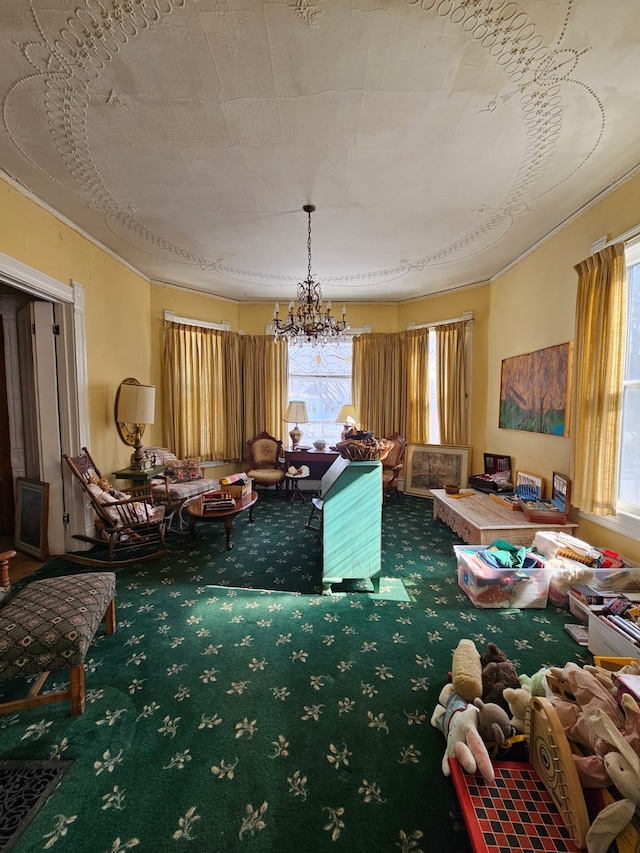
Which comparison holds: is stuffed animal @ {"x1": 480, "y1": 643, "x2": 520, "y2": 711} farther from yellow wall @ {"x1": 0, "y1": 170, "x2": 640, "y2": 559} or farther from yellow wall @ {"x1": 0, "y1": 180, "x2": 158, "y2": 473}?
yellow wall @ {"x1": 0, "y1": 180, "x2": 158, "y2": 473}

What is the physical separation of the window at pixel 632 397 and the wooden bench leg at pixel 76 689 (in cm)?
390

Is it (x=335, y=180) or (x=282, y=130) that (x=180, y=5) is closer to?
(x=282, y=130)

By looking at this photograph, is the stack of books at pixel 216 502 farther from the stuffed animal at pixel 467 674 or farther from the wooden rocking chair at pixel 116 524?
the stuffed animal at pixel 467 674

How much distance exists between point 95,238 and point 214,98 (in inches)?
102

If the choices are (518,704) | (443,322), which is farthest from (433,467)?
(518,704)

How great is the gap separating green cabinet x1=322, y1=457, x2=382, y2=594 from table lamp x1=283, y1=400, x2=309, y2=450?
3018 mm

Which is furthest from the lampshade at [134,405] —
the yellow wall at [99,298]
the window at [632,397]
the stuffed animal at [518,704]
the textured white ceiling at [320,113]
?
the window at [632,397]

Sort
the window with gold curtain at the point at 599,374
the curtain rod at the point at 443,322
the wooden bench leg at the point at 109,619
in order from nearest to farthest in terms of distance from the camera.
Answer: the wooden bench leg at the point at 109,619, the window with gold curtain at the point at 599,374, the curtain rod at the point at 443,322

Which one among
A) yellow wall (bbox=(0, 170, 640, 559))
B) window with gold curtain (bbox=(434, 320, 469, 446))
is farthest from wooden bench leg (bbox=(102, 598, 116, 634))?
window with gold curtain (bbox=(434, 320, 469, 446))

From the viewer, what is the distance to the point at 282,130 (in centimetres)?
230

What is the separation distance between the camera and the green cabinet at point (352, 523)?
9.23ft

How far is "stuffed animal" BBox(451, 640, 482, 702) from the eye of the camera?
173 cm

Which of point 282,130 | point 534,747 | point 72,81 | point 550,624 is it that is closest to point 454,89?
point 282,130

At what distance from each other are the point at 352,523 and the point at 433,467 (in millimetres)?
3345
